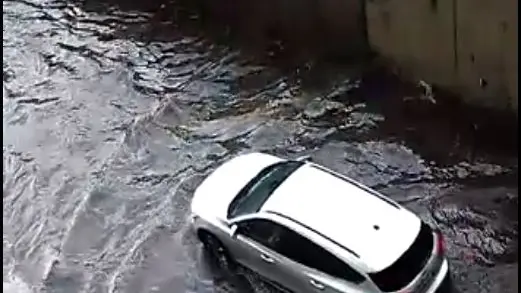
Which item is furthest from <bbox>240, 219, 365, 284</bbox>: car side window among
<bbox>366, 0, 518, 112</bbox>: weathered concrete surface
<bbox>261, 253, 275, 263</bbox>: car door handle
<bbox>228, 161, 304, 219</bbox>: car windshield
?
<bbox>366, 0, 518, 112</bbox>: weathered concrete surface

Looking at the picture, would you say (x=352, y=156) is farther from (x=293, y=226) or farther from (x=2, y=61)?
(x=2, y=61)

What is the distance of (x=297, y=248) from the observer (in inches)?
439

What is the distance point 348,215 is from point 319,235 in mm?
439

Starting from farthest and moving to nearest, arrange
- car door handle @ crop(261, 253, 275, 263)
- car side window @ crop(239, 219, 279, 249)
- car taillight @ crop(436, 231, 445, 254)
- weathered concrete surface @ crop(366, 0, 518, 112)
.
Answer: weathered concrete surface @ crop(366, 0, 518, 112), car door handle @ crop(261, 253, 275, 263), car side window @ crop(239, 219, 279, 249), car taillight @ crop(436, 231, 445, 254)

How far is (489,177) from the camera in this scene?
1344 cm

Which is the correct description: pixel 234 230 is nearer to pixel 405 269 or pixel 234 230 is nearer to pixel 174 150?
pixel 405 269

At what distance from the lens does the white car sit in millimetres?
10773

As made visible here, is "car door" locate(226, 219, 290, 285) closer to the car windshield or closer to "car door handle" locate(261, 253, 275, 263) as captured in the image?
"car door handle" locate(261, 253, 275, 263)

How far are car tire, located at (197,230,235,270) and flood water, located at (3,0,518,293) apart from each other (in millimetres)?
147

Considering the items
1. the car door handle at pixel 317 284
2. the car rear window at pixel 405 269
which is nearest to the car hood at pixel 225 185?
the car door handle at pixel 317 284

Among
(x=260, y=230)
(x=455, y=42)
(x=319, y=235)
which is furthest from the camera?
(x=455, y=42)

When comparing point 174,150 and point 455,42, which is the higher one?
point 455,42

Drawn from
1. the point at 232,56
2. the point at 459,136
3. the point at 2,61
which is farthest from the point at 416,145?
the point at 2,61

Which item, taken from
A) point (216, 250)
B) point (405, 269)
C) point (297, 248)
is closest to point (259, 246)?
point (297, 248)
